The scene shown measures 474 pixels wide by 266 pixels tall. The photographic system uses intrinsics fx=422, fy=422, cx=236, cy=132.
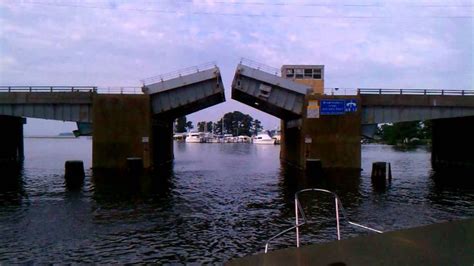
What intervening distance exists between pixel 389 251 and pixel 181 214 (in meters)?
11.5

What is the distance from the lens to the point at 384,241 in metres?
6.33

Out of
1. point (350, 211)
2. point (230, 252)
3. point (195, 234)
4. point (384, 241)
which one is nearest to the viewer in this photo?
point (384, 241)

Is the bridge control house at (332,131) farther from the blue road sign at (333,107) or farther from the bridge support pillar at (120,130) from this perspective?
the bridge support pillar at (120,130)

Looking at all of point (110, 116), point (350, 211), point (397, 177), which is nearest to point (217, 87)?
point (110, 116)

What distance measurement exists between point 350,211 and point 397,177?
16417 millimetres

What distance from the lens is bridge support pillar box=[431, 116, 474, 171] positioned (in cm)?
4034

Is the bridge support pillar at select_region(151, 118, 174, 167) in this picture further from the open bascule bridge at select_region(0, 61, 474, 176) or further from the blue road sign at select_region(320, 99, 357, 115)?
the blue road sign at select_region(320, 99, 357, 115)

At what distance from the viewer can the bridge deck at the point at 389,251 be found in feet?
18.2

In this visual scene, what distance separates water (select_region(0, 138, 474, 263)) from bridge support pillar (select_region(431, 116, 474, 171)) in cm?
1446

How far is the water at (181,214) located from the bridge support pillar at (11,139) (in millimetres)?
17599

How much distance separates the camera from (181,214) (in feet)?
53.8

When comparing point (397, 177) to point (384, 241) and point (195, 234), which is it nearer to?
point (195, 234)

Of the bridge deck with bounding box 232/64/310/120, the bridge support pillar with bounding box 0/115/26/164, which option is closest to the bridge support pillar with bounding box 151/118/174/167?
the bridge deck with bounding box 232/64/310/120

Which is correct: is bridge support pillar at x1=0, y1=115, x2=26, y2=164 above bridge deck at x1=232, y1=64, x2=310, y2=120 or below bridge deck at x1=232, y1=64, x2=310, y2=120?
below
